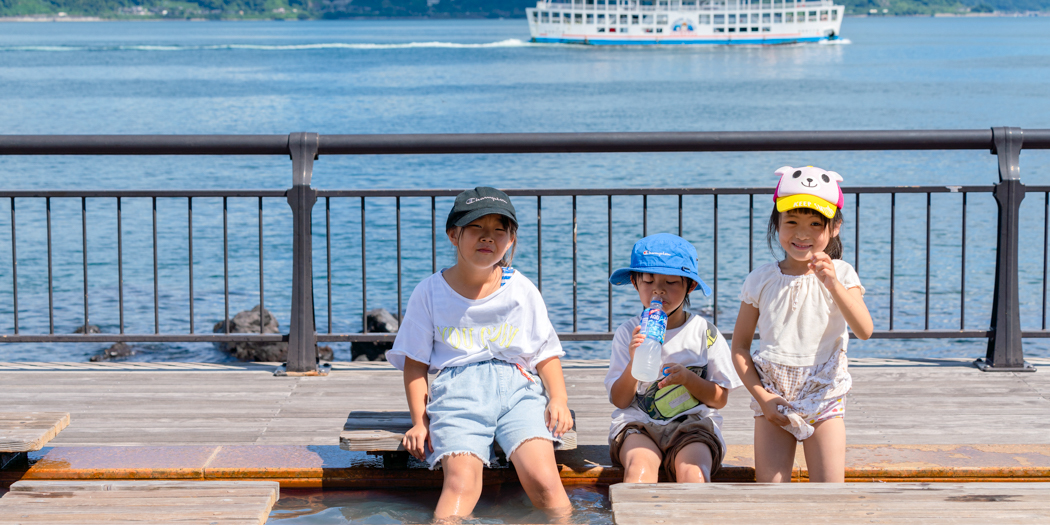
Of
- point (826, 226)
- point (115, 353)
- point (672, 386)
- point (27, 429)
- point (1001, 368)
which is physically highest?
point (826, 226)

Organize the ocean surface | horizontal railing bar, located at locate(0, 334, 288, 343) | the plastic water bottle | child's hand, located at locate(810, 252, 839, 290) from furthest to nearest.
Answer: the ocean surface < horizontal railing bar, located at locate(0, 334, 288, 343) < the plastic water bottle < child's hand, located at locate(810, 252, 839, 290)

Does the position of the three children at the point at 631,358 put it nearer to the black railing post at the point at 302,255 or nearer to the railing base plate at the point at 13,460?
the railing base plate at the point at 13,460

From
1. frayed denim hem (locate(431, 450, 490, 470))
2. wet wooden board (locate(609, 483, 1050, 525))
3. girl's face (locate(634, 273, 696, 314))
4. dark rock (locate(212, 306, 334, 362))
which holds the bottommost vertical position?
dark rock (locate(212, 306, 334, 362))

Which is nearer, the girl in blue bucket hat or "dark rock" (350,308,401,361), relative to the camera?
the girl in blue bucket hat

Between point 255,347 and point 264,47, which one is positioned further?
point 264,47

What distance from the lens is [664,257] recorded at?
3521 mm

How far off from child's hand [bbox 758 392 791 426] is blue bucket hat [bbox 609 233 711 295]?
434 millimetres

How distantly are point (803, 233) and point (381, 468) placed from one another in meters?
1.78

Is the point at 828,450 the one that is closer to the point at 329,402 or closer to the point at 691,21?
the point at 329,402

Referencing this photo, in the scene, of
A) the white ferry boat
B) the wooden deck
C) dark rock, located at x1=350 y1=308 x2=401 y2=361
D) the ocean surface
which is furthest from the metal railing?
the white ferry boat

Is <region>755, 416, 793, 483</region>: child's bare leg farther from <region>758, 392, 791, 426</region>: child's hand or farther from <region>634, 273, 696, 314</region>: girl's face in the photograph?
<region>634, 273, 696, 314</region>: girl's face

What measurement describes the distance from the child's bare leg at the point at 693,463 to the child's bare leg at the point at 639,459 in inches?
3.1

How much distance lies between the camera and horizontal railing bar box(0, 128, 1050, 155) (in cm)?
509

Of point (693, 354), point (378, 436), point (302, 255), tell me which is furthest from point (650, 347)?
point (302, 255)
